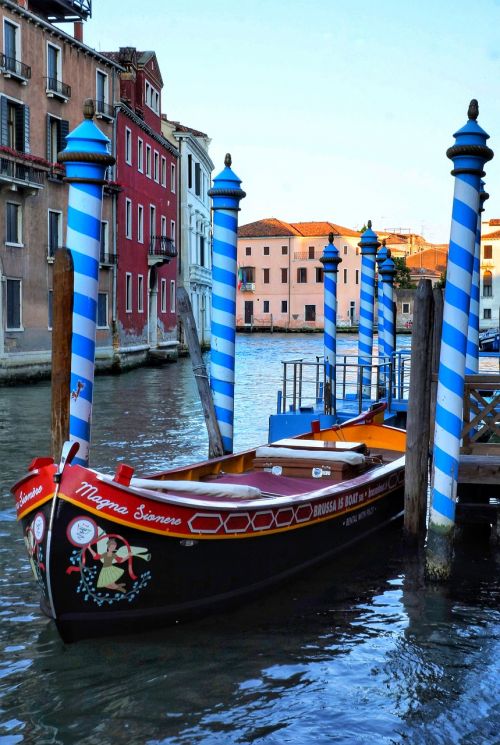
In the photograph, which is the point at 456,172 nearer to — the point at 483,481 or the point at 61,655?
the point at 483,481

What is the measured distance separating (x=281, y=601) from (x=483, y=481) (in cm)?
201

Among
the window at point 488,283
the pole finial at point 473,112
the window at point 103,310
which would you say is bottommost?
the window at point 103,310

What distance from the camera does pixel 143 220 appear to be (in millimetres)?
32406

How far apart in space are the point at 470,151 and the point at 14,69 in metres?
18.5

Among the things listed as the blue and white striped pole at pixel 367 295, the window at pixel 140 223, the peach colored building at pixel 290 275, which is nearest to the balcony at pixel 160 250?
the window at pixel 140 223

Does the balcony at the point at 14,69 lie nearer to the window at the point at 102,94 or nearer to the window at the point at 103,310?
the window at the point at 102,94

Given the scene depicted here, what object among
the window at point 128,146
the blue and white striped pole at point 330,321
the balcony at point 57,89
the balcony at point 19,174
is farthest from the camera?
the window at point 128,146

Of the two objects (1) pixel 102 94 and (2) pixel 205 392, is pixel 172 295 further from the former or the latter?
(2) pixel 205 392

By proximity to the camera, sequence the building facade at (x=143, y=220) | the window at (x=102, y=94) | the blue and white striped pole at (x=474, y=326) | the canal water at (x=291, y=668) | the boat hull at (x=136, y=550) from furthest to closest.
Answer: the building facade at (x=143, y=220)
the window at (x=102, y=94)
the blue and white striped pole at (x=474, y=326)
the boat hull at (x=136, y=550)
the canal water at (x=291, y=668)

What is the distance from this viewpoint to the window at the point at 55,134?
2448 centimetres

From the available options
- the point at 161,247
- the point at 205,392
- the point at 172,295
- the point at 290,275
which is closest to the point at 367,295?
the point at 205,392

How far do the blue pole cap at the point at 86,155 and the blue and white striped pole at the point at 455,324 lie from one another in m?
2.38

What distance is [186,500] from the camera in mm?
5547

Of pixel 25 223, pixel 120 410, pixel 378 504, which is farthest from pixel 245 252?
pixel 378 504
